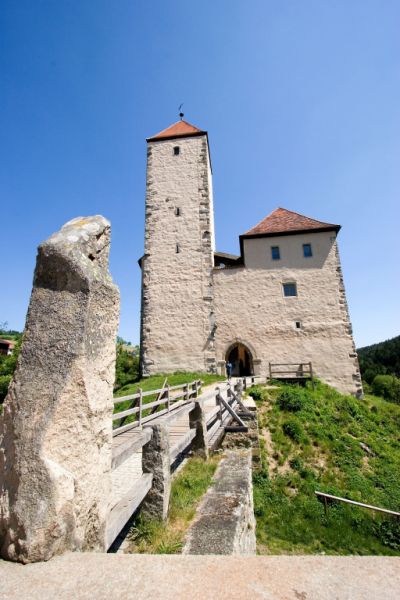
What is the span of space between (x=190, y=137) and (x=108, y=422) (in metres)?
21.7

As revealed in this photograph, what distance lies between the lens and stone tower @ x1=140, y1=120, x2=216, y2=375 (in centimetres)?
1722

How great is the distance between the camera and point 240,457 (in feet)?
18.3

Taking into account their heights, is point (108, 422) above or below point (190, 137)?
below

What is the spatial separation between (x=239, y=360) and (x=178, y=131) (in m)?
16.0

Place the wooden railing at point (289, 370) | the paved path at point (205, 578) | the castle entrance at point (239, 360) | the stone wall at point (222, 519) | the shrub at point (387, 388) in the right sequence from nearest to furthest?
the paved path at point (205, 578) < the stone wall at point (222, 519) < the wooden railing at point (289, 370) < the castle entrance at point (239, 360) < the shrub at point (387, 388)

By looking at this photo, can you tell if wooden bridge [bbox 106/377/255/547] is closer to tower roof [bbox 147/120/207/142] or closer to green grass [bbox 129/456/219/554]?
green grass [bbox 129/456/219/554]

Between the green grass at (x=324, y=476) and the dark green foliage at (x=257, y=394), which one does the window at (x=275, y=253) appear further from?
the dark green foliage at (x=257, y=394)

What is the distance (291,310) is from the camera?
17.5m

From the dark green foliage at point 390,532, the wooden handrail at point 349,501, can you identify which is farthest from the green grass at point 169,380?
the dark green foliage at point 390,532

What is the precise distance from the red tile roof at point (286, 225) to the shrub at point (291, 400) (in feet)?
31.5

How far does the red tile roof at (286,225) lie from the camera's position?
18.4 meters

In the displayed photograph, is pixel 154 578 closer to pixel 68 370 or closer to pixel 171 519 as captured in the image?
pixel 68 370

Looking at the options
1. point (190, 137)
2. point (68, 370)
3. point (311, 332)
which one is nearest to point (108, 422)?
point (68, 370)

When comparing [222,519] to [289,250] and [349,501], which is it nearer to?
[349,501]
